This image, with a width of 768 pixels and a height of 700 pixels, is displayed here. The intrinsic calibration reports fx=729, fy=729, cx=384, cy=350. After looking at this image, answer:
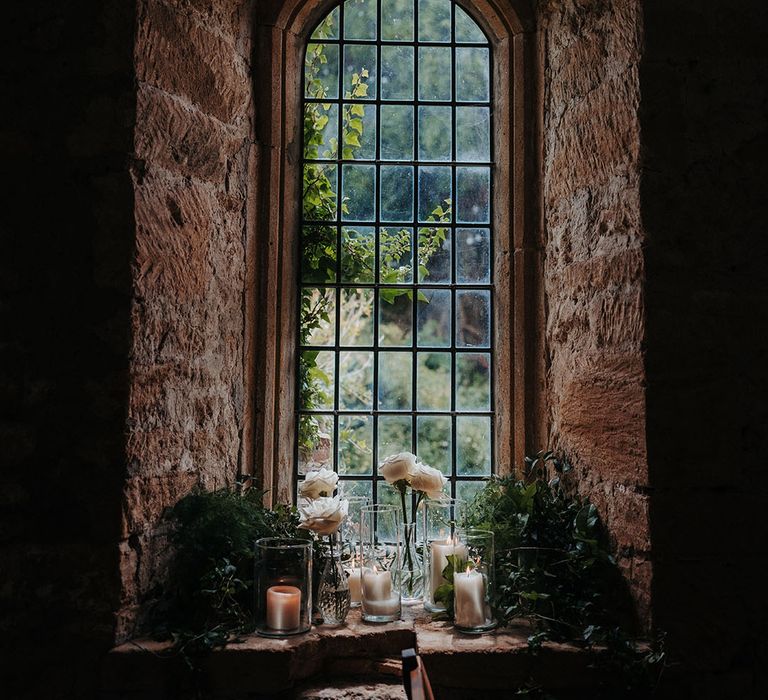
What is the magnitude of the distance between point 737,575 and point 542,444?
28.2 inches

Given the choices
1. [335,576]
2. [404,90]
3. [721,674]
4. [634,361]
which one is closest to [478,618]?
[335,576]

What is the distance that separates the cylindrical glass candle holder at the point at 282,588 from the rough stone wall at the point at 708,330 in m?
0.91

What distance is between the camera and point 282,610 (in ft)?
6.23

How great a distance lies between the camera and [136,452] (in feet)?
6.15

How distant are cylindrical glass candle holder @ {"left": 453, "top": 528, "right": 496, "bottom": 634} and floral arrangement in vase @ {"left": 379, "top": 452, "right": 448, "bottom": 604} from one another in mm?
197

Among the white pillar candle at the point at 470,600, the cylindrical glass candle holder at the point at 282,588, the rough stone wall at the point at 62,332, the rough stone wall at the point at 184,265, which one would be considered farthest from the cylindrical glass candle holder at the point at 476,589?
the rough stone wall at the point at 62,332

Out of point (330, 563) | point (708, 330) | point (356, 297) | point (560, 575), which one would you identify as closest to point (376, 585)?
point (330, 563)

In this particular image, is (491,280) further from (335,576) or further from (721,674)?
(721,674)

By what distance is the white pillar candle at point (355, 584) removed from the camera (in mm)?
2137

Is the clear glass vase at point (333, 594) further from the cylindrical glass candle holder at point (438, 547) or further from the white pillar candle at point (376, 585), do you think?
the cylindrical glass candle holder at point (438, 547)

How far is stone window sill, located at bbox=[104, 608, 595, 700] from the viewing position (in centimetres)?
179

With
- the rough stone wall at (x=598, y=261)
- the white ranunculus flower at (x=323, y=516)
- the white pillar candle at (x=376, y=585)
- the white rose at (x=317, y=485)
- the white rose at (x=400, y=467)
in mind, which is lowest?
the white pillar candle at (x=376, y=585)

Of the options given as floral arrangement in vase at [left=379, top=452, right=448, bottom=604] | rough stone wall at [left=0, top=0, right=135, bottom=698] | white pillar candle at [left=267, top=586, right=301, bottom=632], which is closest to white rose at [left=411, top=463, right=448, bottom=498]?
floral arrangement in vase at [left=379, top=452, right=448, bottom=604]

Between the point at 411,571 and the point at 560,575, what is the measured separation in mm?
456
